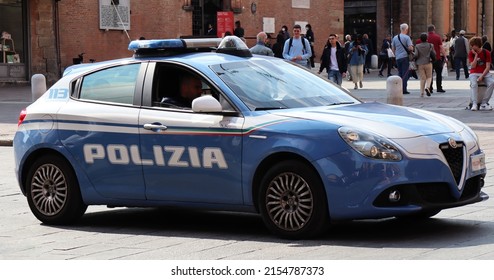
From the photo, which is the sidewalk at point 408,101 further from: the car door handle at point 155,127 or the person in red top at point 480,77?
the car door handle at point 155,127

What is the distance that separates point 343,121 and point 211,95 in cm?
122

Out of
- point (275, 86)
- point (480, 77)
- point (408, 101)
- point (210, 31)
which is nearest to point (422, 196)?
point (275, 86)

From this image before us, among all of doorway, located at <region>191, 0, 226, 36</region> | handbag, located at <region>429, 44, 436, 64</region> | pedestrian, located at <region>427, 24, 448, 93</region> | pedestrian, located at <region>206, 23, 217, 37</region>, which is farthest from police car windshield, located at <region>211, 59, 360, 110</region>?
doorway, located at <region>191, 0, 226, 36</region>

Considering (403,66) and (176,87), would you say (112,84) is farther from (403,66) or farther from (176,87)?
(403,66)

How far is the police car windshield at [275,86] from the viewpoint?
9398 millimetres

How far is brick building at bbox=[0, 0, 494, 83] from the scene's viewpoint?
40.2 metres

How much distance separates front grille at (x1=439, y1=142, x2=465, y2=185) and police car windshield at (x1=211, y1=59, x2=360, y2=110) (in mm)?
1169

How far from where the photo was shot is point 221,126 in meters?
9.22

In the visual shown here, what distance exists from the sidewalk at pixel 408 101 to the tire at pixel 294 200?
12.0 metres

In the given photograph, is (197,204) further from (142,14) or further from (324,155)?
(142,14)

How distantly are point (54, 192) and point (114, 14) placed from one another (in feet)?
109

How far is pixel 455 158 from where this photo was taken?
8.93m

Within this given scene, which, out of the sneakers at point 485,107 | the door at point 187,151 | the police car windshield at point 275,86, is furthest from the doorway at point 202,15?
the door at point 187,151
